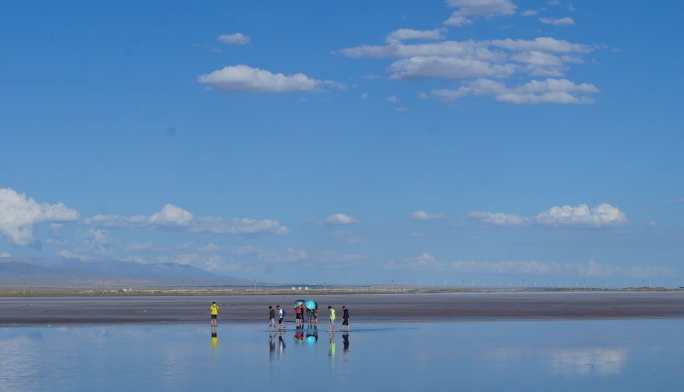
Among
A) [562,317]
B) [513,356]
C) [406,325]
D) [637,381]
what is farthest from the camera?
[562,317]

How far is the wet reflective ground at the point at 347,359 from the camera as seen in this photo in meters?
33.6

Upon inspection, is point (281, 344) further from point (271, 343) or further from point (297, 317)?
point (297, 317)

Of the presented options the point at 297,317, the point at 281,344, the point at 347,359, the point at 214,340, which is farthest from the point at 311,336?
the point at 347,359

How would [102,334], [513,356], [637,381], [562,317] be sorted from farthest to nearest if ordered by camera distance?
[562,317], [102,334], [513,356], [637,381]

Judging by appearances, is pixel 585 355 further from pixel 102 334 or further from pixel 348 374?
pixel 102 334

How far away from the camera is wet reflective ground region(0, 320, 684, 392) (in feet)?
110

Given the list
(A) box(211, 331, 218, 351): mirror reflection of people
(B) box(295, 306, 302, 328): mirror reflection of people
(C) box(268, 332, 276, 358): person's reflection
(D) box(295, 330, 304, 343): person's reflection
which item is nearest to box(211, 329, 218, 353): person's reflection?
(A) box(211, 331, 218, 351): mirror reflection of people

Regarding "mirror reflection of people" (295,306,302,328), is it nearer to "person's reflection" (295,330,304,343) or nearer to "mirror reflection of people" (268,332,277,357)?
"person's reflection" (295,330,304,343)

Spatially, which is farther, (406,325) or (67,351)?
(406,325)

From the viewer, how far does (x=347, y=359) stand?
41.2 meters

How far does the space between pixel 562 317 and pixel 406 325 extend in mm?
18726

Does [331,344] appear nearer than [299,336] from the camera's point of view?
Yes

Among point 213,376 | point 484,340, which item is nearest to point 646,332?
point 484,340

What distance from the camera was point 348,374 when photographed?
35906 millimetres
